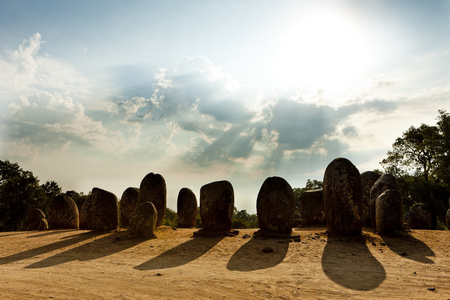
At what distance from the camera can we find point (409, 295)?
636 centimetres

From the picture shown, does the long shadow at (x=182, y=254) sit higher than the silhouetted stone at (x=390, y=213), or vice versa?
the silhouetted stone at (x=390, y=213)

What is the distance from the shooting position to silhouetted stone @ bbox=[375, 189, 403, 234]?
13453 millimetres

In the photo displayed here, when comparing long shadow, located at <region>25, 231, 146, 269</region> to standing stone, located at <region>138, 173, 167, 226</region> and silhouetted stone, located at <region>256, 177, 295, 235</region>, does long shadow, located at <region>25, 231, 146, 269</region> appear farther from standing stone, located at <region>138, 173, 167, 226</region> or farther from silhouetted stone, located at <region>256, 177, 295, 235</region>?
silhouetted stone, located at <region>256, 177, 295, 235</region>

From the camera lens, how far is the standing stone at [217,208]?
1452cm

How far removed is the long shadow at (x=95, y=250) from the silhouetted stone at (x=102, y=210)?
1.46 m

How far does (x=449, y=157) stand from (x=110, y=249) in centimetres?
2501

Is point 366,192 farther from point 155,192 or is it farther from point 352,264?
point 155,192

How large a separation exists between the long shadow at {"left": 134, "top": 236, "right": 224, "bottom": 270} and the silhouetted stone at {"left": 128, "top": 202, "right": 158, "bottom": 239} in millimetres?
2292

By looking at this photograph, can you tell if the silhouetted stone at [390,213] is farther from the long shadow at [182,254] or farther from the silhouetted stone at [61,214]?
the silhouetted stone at [61,214]

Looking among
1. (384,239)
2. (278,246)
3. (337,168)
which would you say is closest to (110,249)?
(278,246)

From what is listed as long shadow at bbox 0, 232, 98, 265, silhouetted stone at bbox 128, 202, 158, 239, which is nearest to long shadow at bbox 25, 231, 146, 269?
silhouetted stone at bbox 128, 202, 158, 239

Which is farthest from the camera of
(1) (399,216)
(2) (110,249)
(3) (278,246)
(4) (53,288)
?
(1) (399,216)

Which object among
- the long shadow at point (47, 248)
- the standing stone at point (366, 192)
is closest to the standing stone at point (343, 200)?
the standing stone at point (366, 192)

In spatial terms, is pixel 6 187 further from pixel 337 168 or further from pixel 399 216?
pixel 399 216
